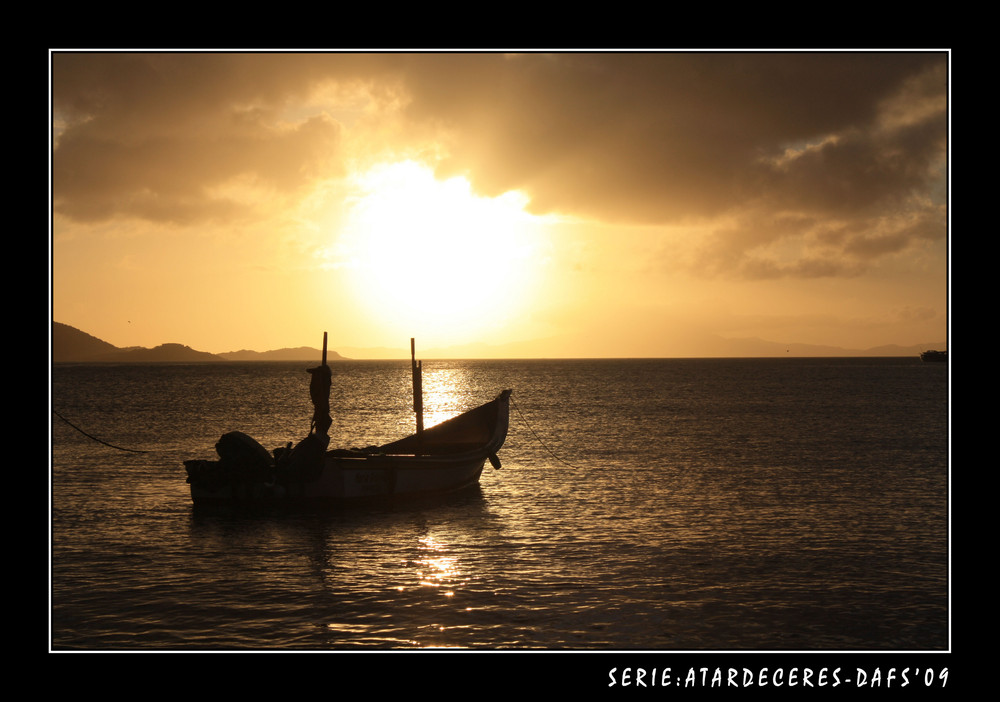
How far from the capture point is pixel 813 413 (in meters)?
71.7

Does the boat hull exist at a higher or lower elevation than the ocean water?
higher

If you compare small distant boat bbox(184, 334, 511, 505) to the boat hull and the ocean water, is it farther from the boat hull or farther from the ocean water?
the ocean water

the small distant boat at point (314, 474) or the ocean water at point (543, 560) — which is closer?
the ocean water at point (543, 560)

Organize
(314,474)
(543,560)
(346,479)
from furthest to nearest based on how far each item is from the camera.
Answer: (346,479) → (314,474) → (543,560)

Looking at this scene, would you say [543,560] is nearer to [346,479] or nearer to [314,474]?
[346,479]

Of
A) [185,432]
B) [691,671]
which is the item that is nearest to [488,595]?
[691,671]

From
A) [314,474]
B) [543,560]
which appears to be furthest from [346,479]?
[543,560]

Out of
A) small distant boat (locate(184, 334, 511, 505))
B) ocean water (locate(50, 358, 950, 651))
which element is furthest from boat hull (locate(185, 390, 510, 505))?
ocean water (locate(50, 358, 950, 651))

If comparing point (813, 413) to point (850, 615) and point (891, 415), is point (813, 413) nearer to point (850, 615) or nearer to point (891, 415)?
point (891, 415)

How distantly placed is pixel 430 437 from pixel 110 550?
49.3 ft

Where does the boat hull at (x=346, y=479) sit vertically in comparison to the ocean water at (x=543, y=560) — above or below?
above

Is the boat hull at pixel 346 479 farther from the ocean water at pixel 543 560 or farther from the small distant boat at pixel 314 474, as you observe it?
the ocean water at pixel 543 560

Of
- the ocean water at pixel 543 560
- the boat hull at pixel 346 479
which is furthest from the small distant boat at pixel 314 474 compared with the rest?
the ocean water at pixel 543 560

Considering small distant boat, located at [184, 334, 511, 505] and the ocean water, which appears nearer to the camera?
the ocean water
